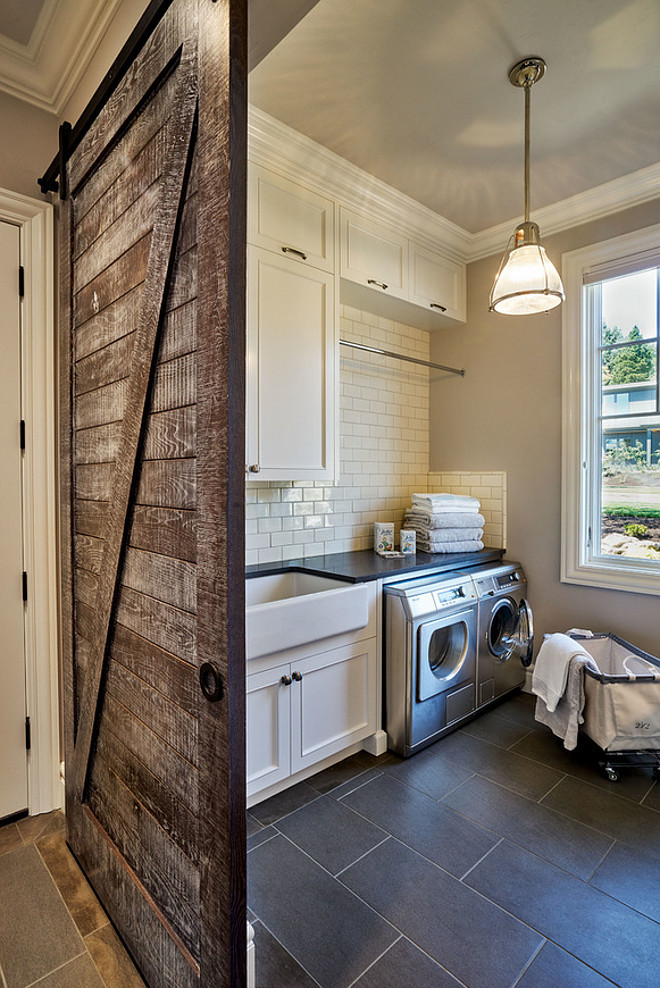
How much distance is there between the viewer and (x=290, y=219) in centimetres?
233

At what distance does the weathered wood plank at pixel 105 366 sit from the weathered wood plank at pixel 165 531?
0.39m

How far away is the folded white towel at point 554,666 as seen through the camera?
2275mm

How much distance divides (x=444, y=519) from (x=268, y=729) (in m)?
1.58

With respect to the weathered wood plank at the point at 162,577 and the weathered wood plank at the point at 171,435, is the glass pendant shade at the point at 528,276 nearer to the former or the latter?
the weathered wood plank at the point at 171,435

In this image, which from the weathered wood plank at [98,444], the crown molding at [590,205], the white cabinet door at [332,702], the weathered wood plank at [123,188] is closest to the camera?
the weathered wood plank at [123,188]

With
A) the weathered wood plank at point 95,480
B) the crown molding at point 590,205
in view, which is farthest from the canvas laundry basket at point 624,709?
the crown molding at point 590,205

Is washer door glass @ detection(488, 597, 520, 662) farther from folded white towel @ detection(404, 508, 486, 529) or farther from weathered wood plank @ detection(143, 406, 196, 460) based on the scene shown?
weathered wood plank @ detection(143, 406, 196, 460)

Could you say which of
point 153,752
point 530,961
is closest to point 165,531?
point 153,752

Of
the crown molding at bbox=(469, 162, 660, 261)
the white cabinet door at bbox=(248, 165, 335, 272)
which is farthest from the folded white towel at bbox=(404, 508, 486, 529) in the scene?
the crown molding at bbox=(469, 162, 660, 261)

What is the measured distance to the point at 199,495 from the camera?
993 millimetres

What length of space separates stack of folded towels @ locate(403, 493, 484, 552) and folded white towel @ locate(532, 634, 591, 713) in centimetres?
75

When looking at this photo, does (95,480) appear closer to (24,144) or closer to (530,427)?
(24,144)

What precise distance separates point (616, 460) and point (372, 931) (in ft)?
8.18

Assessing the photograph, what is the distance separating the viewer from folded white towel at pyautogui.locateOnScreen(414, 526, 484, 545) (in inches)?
115
